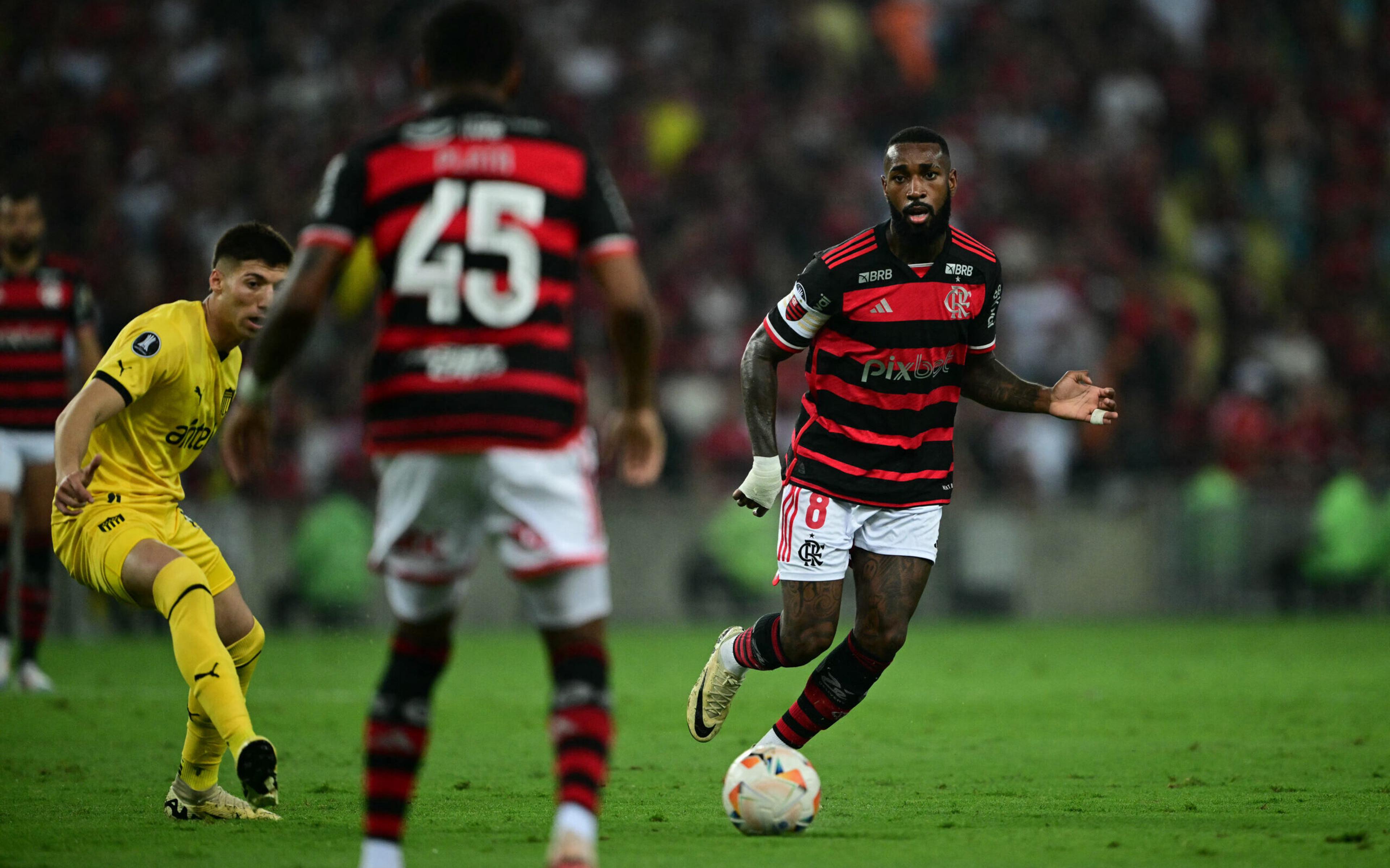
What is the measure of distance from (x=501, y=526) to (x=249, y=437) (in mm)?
836

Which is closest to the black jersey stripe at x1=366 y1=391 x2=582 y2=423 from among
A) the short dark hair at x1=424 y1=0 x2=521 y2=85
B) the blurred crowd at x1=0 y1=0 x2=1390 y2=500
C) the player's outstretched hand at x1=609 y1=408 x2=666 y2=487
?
the player's outstretched hand at x1=609 y1=408 x2=666 y2=487

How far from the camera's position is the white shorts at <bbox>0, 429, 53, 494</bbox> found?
1088cm

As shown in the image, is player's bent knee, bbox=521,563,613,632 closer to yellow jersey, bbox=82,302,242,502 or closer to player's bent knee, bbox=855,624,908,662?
player's bent knee, bbox=855,624,908,662

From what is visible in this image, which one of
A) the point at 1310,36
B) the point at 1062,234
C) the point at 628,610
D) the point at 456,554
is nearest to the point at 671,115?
the point at 1062,234

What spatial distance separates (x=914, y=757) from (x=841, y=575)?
182 centimetres

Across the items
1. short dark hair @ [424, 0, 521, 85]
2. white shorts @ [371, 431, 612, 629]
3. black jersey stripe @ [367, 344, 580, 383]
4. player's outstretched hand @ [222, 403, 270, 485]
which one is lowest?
white shorts @ [371, 431, 612, 629]

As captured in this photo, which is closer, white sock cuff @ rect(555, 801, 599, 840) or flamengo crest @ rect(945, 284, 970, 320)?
white sock cuff @ rect(555, 801, 599, 840)

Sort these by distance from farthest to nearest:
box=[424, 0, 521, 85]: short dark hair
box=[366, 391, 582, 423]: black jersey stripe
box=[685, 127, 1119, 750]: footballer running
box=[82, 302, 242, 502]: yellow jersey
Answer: box=[685, 127, 1119, 750]: footballer running → box=[82, 302, 242, 502]: yellow jersey → box=[424, 0, 521, 85]: short dark hair → box=[366, 391, 582, 423]: black jersey stripe

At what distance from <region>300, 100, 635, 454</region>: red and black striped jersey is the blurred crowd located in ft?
43.0

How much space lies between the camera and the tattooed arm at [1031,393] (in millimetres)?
6801

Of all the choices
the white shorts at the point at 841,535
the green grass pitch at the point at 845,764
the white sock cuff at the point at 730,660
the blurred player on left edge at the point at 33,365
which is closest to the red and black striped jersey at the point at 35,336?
the blurred player on left edge at the point at 33,365

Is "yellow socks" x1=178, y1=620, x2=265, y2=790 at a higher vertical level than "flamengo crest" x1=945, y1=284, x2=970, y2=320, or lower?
lower

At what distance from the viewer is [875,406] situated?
6922mm

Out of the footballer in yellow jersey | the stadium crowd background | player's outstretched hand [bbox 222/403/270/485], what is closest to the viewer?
player's outstretched hand [bbox 222/403/270/485]
